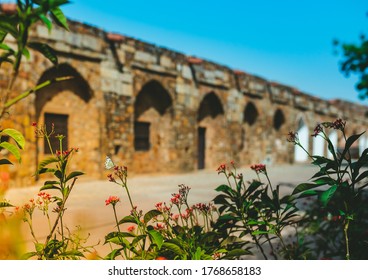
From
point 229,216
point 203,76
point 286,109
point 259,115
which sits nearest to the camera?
point 229,216

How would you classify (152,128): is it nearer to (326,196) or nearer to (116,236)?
(116,236)

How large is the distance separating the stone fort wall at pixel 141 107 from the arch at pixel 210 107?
0.12 feet

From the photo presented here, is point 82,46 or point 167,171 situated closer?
point 82,46

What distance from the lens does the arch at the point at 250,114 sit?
15.2m

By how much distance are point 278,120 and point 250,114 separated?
108 inches

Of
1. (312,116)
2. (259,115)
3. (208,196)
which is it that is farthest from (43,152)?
(312,116)

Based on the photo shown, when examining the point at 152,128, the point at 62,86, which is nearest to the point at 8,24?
the point at 62,86

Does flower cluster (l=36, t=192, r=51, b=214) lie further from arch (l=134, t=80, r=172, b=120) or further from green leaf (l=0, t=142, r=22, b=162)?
arch (l=134, t=80, r=172, b=120)

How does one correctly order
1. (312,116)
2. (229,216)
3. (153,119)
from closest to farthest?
(229,216) → (153,119) → (312,116)

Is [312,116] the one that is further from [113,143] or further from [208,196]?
[208,196]

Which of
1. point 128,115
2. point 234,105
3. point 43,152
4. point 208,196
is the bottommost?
point 208,196

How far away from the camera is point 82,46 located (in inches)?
337

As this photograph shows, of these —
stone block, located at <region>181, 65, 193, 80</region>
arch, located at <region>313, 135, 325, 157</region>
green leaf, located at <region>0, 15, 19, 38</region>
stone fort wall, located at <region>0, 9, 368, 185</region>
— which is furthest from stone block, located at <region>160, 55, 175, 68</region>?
arch, located at <region>313, 135, 325, 157</region>

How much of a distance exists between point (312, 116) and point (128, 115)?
13065 mm
